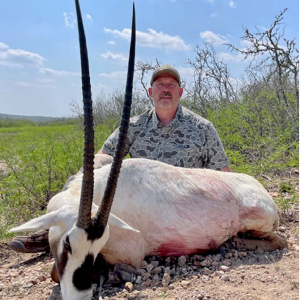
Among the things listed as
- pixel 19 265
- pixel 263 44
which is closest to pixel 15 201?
pixel 19 265

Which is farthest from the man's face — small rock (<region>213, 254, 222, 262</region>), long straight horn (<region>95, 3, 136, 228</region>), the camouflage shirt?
long straight horn (<region>95, 3, 136, 228</region>)

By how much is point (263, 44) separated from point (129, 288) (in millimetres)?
7102

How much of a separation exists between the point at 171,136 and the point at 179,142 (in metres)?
0.17

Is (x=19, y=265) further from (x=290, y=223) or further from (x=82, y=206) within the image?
(x=290, y=223)

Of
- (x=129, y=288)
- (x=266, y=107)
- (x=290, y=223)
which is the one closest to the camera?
(x=129, y=288)

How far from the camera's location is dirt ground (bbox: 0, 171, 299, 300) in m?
2.66

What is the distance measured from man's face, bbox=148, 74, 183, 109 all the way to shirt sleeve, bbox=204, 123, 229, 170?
2.17 feet

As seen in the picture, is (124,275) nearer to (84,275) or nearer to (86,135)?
(84,275)

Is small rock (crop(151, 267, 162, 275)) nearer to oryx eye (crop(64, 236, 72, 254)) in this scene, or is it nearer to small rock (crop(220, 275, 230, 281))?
small rock (crop(220, 275, 230, 281))

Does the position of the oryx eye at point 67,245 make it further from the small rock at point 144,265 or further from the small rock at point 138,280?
the small rock at point 144,265

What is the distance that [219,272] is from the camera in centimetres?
305

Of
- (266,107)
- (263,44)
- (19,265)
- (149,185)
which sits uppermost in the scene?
(263,44)

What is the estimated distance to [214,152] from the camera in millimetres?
4887

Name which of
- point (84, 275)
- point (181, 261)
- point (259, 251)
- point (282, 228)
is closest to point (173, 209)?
point (181, 261)
